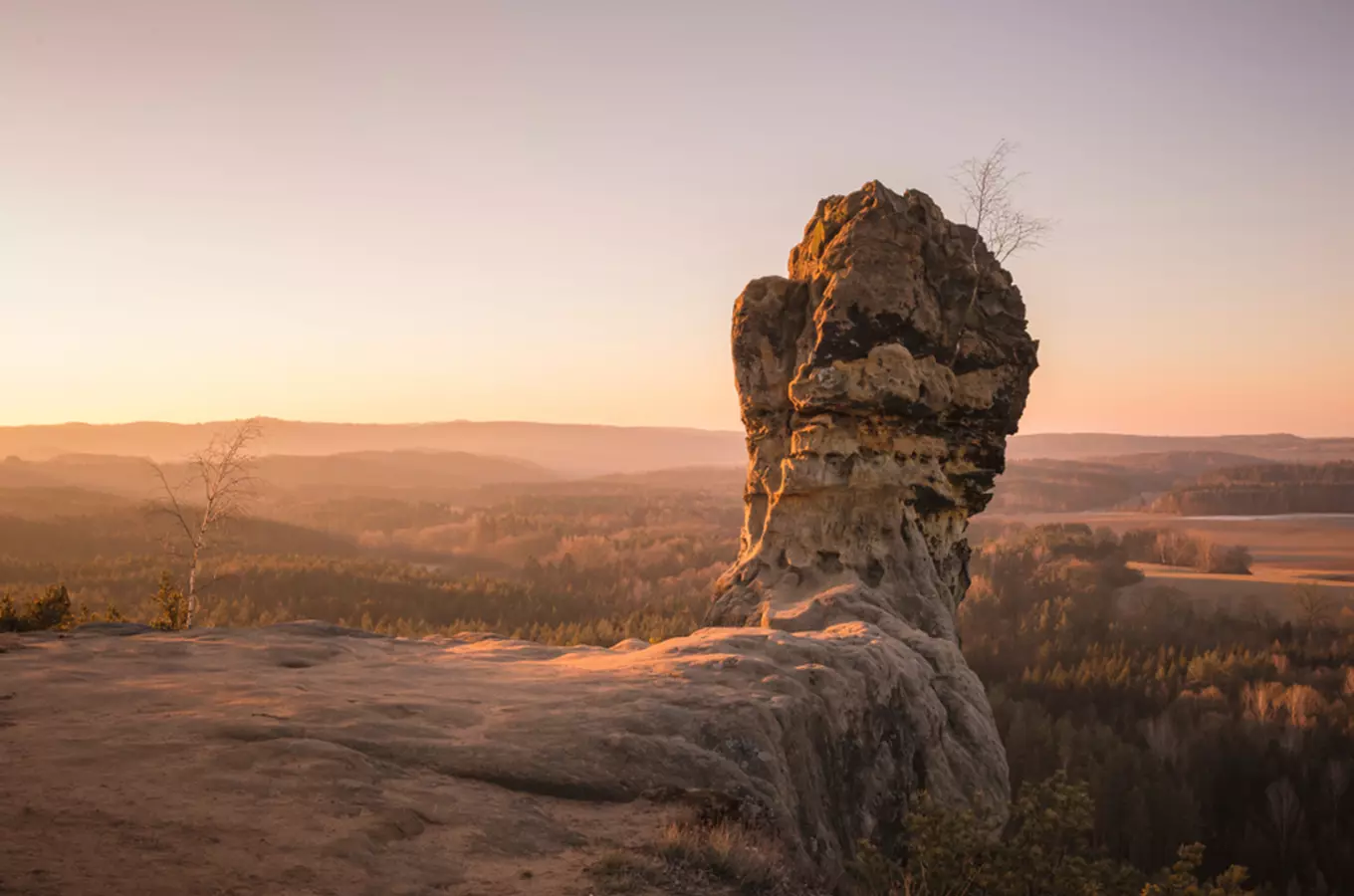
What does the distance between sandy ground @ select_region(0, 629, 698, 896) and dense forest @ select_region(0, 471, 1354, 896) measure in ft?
10.9

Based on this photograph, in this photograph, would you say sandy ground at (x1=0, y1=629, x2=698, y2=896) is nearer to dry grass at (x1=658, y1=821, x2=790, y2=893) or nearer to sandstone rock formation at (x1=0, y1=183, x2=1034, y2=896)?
sandstone rock formation at (x1=0, y1=183, x2=1034, y2=896)

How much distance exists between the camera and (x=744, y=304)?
16.2m

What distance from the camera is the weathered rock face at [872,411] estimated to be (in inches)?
560

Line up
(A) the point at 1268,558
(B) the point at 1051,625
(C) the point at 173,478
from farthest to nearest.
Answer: (C) the point at 173,478
(A) the point at 1268,558
(B) the point at 1051,625

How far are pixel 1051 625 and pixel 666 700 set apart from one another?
50.4 metres

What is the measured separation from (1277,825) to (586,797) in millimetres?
30274

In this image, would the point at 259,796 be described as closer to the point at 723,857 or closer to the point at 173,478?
the point at 723,857

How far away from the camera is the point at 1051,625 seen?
50.7 meters

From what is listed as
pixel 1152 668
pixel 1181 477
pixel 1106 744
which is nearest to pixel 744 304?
pixel 1106 744

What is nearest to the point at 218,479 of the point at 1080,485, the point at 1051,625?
the point at 1051,625

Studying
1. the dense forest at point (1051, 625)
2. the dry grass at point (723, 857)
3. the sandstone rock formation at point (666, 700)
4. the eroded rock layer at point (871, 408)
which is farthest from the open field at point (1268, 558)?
the dry grass at point (723, 857)

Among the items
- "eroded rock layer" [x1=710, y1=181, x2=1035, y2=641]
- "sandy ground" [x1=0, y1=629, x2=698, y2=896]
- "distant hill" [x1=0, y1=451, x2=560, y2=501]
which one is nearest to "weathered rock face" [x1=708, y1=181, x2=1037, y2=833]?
"eroded rock layer" [x1=710, y1=181, x2=1035, y2=641]

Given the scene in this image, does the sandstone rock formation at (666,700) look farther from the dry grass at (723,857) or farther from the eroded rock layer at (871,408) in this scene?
the dry grass at (723,857)

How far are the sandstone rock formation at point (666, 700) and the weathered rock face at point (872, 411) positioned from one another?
0.06 metres
